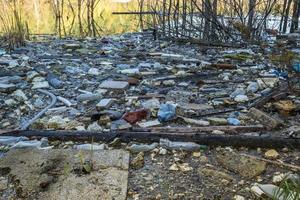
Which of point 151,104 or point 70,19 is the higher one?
point 70,19

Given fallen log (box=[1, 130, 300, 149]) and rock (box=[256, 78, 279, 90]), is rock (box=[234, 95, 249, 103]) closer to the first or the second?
rock (box=[256, 78, 279, 90])

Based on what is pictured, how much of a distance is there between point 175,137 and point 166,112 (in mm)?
429

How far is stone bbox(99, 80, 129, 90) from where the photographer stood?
3.49 metres

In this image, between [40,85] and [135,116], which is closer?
[135,116]

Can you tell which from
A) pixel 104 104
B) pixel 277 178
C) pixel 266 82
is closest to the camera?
pixel 277 178

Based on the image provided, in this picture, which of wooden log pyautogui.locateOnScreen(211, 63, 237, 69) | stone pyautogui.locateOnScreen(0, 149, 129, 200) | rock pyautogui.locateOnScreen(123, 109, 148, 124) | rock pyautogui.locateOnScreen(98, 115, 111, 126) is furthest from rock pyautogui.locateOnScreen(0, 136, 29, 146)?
wooden log pyautogui.locateOnScreen(211, 63, 237, 69)

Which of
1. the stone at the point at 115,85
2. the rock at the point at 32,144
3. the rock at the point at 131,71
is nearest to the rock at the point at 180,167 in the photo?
the rock at the point at 32,144

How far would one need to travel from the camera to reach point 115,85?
3549mm

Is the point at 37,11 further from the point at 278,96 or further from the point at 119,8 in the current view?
the point at 278,96

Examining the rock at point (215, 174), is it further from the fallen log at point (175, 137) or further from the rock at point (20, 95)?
the rock at point (20, 95)

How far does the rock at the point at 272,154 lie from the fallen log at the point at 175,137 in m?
0.05

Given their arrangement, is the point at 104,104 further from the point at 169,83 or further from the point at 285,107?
the point at 285,107

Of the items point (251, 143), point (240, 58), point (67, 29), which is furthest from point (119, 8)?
point (251, 143)

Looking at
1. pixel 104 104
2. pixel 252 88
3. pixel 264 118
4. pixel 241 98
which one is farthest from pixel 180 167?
pixel 252 88
